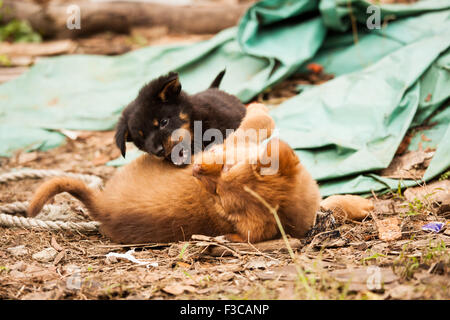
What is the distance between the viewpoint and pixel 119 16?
9555 mm

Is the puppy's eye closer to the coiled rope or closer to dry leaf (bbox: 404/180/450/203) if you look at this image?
the coiled rope

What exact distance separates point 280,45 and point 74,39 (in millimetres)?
4914

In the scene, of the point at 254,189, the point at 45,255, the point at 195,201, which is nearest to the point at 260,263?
the point at 254,189

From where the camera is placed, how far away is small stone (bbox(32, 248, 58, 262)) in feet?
11.0

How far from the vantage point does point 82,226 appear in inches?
151

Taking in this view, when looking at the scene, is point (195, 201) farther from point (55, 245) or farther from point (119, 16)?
point (119, 16)

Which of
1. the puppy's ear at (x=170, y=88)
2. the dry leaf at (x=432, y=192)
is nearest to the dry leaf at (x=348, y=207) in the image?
the dry leaf at (x=432, y=192)

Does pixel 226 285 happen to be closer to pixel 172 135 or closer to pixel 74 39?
pixel 172 135

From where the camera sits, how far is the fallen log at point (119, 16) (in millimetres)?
9359

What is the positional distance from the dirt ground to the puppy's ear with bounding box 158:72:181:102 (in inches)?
52.9

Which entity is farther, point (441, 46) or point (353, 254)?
point (441, 46)

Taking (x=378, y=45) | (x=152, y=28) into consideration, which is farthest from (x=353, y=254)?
(x=152, y=28)

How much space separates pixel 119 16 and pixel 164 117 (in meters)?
6.33
